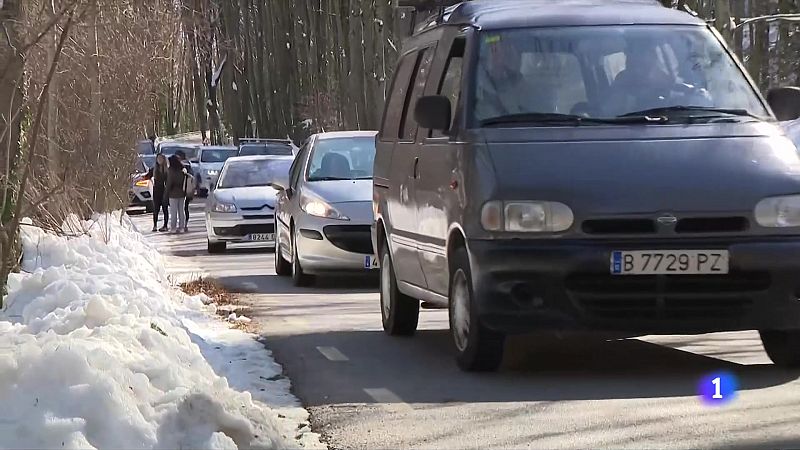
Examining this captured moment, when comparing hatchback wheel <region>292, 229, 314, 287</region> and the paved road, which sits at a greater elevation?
the paved road

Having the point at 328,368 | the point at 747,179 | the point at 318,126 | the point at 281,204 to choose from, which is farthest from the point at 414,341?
the point at 318,126

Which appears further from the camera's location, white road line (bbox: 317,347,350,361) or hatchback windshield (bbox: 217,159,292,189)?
hatchback windshield (bbox: 217,159,292,189)

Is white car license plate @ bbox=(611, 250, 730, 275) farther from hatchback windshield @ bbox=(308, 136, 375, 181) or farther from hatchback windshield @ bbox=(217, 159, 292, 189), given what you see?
hatchback windshield @ bbox=(217, 159, 292, 189)

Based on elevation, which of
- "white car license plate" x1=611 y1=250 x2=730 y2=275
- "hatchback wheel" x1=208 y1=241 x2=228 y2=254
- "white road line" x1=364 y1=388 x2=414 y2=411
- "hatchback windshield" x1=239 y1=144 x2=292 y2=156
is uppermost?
"white car license plate" x1=611 y1=250 x2=730 y2=275

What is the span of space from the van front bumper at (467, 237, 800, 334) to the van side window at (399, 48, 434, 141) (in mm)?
2235

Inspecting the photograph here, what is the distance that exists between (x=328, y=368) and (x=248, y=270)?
1059cm

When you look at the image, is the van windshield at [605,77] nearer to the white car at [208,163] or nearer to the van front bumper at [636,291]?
the van front bumper at [636,291]

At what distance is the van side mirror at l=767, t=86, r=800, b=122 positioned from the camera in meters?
9.57

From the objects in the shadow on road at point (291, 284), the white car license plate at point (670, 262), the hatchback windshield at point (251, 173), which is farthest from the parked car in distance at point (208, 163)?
the white car license plate at point (670, 262)

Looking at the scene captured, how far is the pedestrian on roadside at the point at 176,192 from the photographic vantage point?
106ft

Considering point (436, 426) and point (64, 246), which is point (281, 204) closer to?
point (64, 246)

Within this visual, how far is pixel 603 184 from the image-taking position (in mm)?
8508

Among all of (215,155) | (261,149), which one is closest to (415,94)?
(261,149)

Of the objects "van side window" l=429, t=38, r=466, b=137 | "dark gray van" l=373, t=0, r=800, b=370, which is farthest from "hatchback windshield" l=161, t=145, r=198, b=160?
"dark gray van" l=373, t=0, r=800, b=370
